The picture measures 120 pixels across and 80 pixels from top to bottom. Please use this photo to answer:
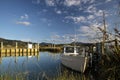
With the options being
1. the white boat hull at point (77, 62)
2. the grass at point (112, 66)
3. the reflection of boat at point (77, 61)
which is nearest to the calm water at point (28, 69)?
the grass at point (112, 66)

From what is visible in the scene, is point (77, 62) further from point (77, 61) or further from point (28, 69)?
point (28, 69)

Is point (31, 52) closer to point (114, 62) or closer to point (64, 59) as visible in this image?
point (64, 59)

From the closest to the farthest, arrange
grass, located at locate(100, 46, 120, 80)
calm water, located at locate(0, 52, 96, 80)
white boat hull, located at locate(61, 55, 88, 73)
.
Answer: grass, located at locate(100, 46, 120, 80) → calm water, located at locate(0, 52, 96, 80) → white boat hull, located at locate(61, 55, 88, 73)

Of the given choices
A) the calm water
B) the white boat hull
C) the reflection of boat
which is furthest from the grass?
the white boat hull

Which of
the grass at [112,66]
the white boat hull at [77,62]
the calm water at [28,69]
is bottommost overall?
the white boat hull at [77,62]

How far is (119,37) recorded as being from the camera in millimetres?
3926

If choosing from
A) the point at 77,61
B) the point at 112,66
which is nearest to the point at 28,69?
the point at 112,66

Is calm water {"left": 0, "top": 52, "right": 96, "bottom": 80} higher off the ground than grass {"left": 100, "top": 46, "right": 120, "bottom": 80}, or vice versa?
grass {"left": 100, "top": 46, "right": 120, "bottom": 80}

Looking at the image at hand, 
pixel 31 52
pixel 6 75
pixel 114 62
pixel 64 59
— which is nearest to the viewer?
pixel 114 62

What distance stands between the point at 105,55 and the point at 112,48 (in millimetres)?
236

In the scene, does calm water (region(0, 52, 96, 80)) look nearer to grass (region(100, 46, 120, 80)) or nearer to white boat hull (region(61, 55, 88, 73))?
grass (region(100, 46, 120, 80))

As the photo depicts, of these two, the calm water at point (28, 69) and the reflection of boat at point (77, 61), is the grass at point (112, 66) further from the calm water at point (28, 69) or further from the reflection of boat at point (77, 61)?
the reflection of boat at point (77, 61)

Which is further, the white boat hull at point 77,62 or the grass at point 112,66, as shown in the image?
the white boat hull at point 77,62

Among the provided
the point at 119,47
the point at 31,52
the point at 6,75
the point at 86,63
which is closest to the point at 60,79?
the point at 6,75
